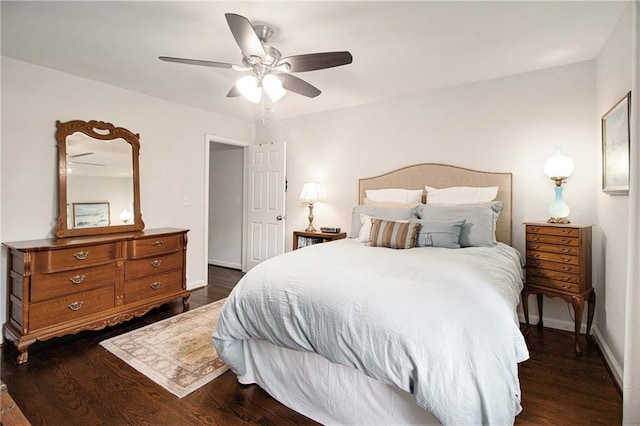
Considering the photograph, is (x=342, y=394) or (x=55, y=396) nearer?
(x=342, y=394)

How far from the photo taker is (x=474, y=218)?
267 centimetres

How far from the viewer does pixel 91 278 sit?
8.64 feet

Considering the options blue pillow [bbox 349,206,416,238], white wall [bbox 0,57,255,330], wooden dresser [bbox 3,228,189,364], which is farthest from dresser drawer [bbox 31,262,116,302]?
blue pillow [bbox 349,206,416,238]

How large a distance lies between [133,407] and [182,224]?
100 inches

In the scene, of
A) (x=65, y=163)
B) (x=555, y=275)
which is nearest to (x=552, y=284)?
(x=555, y=275)

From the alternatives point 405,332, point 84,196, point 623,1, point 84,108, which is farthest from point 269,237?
point 623,1

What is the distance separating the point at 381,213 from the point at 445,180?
0.90 metres

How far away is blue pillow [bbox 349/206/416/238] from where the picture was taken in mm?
2953

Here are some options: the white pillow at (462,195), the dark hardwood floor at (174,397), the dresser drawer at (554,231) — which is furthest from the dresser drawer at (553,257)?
the dark hardwood floor at (174,397)

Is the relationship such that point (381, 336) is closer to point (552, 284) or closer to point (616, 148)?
point (552, 284)

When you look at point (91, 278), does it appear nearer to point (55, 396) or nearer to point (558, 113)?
point (55, 396)

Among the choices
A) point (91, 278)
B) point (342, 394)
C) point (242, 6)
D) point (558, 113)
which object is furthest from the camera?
point (558, 113)

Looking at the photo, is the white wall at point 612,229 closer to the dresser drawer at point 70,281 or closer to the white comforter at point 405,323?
the white comforter at point 405,323

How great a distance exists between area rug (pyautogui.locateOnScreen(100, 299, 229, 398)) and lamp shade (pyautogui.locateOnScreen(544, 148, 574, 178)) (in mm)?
3122
